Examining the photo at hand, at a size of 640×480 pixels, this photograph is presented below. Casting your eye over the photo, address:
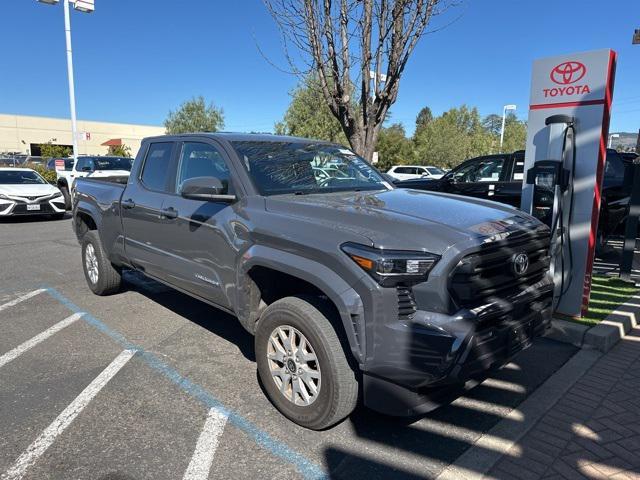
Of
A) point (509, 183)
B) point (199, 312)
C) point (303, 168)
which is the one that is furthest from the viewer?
point (509, 183)

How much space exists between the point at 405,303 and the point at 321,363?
65cm

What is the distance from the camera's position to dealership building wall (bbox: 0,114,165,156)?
184 feet

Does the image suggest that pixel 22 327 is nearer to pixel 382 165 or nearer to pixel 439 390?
pixel 439 390

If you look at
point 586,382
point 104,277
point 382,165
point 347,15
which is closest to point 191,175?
point 104,277

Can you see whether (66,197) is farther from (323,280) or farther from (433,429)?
(433,429)

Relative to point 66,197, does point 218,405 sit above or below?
below

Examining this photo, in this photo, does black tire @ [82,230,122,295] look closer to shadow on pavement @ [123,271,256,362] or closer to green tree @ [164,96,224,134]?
shadow on pavement @ [123,271,256,362]

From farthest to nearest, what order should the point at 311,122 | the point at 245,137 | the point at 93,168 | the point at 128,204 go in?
1. the point at 311,122
2. the point at 93,168
3. the point at 128,204
4. the point at 245,137

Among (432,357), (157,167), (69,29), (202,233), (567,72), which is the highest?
(69,29)

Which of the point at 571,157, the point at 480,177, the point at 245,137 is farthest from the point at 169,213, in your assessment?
the point at 480,177

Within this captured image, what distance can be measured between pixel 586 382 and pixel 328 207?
250 centimetres

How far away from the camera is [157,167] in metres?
4.73

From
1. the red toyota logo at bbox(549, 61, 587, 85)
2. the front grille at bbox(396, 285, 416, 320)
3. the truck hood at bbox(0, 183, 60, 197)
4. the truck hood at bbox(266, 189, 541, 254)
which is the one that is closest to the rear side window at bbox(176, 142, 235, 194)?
the truck hood at bbox(266, 189, 541, 254)

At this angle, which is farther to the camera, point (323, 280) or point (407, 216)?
point (407, 216)
